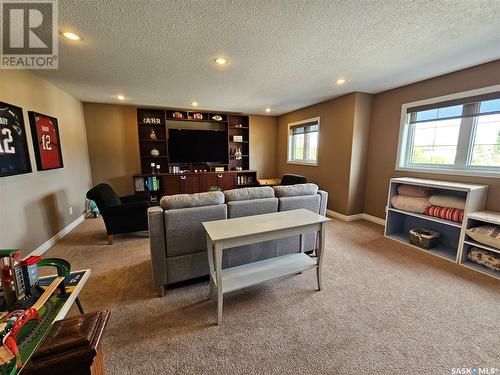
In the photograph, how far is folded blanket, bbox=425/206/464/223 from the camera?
260cm

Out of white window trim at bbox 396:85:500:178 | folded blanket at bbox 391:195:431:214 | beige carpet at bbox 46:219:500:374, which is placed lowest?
beige carpet at bbox 46:219:500:374

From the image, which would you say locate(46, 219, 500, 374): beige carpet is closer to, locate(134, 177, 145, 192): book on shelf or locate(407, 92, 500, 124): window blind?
locate(407, 92, 500, 124): window blind

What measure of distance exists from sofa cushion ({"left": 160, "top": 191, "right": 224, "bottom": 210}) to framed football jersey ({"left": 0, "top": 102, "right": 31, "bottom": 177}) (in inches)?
70.7

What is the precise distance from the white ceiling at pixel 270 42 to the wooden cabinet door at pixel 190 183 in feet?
7.37

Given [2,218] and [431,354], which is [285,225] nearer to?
[431,354]

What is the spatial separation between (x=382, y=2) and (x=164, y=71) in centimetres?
248

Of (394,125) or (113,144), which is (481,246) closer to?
(394,125)

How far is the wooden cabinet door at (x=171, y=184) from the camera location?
5076 millimetres

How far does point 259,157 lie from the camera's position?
6367 millimetres

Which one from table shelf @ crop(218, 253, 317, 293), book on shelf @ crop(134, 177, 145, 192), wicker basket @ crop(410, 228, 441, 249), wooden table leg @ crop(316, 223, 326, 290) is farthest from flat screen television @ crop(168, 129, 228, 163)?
wicker basket @ crop(410, 228, 441, 249)

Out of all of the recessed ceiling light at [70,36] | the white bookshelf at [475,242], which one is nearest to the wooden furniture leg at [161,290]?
the recessed ceiling light at [70,36]

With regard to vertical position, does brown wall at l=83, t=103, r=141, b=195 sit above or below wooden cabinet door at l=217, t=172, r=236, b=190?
above

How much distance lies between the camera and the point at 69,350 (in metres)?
0.40

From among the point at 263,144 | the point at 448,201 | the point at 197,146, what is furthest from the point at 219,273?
the point at 263,144
